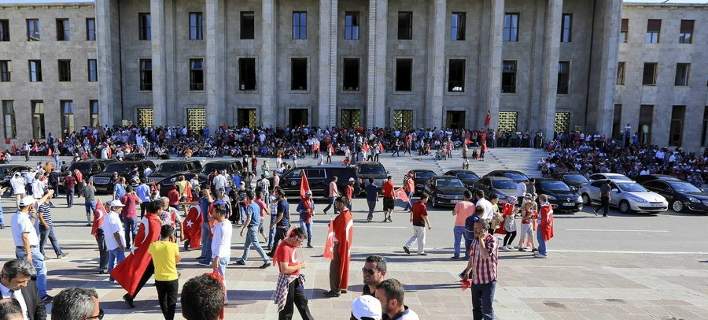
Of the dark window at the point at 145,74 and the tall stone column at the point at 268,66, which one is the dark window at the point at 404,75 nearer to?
the tall stone column at the point at 268,66

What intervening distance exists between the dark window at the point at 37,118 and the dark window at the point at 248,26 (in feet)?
65.7

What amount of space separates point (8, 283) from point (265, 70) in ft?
106

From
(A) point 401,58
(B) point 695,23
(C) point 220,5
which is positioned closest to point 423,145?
(A) point 401,58

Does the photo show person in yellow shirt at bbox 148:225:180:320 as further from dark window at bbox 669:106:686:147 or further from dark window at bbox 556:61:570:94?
dark window at bbox 669:106:686:147

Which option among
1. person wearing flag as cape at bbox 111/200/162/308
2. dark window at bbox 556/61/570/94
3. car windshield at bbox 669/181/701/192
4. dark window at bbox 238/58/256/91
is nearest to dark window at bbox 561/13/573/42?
dark window at bbox 556/61/570/94

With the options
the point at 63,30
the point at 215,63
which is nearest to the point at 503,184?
the point at 215,63

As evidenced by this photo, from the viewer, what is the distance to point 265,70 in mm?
35125

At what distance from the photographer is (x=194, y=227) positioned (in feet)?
33.5

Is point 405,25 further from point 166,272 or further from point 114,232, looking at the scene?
point 166,272

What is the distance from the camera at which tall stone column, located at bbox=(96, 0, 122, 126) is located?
35.0 meters

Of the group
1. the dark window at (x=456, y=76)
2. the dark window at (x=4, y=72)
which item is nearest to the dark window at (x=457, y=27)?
the dark window at (x=456, y=76)

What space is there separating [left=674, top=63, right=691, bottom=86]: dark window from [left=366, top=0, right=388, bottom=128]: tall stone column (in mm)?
26732

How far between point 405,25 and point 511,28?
906 cm

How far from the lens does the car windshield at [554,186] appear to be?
60.7 feet
